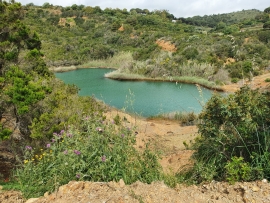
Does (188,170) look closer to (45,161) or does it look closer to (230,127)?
(230,127)

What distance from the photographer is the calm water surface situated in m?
15.9

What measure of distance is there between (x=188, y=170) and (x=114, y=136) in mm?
1701

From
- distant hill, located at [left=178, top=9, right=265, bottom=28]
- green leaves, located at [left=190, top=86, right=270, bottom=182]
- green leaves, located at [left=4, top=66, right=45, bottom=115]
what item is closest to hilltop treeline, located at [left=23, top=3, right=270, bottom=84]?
green leaves, located at [left=190, top=86, right=270, bottom=182]

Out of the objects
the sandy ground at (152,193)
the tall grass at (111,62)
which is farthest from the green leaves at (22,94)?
the tall grass at (111,62)

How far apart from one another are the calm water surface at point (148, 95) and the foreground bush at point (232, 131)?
8.17 metres

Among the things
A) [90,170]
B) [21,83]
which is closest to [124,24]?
[21,83]

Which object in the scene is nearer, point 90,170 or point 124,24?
point 90,170

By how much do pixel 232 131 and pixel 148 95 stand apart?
16188mm

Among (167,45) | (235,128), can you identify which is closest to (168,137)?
(235,128)

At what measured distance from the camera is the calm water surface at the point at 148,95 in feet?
52.2

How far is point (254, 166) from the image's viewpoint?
3.64 metres

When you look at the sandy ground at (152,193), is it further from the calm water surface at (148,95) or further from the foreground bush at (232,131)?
the calm water surface at (148,95)

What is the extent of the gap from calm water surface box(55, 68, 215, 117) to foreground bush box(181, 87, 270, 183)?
8.17 meters

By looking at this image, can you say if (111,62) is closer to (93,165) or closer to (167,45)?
(167,45)
